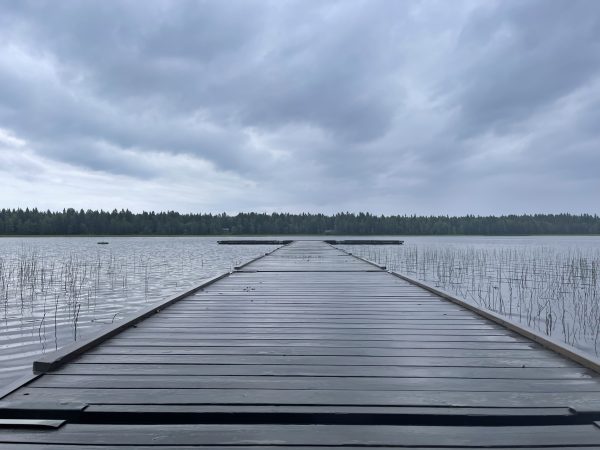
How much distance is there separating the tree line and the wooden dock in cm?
9245

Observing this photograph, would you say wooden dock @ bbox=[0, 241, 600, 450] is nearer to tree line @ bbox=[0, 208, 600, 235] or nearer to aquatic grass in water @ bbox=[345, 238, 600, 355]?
aquatic grass in water @ bbox=[345, 238, 600, 355]

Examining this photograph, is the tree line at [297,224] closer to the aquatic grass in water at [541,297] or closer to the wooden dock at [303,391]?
the aquatic grass in water at [541,297]

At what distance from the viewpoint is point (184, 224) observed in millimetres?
97625

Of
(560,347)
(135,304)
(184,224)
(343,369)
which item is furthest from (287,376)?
(184,224)

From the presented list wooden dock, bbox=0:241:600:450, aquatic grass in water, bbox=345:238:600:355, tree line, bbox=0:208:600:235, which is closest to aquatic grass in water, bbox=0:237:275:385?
wooden dock, bbox=0:241:600:450

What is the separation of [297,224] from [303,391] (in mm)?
97857

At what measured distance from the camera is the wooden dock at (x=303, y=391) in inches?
86.9

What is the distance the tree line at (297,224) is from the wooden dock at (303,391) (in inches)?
3640

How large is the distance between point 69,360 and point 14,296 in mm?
9579

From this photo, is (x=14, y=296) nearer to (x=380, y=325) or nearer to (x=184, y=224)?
(x=380, y=325)

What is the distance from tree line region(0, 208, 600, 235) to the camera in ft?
298

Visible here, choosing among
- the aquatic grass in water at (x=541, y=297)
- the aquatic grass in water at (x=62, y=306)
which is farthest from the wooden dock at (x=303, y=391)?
the aquatic grass in water at (x=541, y=297)

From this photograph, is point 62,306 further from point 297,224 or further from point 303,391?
point 297,224

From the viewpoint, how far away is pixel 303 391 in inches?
107
